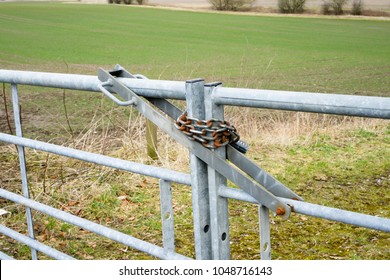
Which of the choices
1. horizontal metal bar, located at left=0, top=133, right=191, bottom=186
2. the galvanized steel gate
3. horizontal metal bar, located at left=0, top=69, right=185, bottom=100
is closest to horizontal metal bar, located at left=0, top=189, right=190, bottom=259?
the galvanized steel gate

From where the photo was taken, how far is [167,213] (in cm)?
216

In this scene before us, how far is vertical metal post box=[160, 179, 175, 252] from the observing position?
214cm

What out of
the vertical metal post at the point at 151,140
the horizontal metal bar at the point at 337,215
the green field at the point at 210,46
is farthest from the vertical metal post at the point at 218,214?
the green field at the point at 210,46

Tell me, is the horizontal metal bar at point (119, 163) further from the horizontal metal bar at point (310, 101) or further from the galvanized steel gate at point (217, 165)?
the horizontal metal bar at point (310, 101)

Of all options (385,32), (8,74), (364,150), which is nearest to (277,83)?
(364,150)

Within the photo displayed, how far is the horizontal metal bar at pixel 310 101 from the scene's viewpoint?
154 cm

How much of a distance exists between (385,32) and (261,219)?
3815 cm

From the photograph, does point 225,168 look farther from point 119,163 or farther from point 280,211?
point 119,163

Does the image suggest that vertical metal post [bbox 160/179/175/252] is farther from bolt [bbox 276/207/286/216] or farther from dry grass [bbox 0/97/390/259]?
dry grass [bbox 0/97/390/259]

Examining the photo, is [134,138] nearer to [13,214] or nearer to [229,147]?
[13,214]

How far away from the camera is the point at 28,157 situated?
21.0 ft

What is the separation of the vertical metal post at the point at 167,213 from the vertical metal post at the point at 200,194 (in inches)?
6.6

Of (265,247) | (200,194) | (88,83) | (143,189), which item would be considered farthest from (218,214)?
(143,189)

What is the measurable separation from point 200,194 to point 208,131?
0.83 feet
